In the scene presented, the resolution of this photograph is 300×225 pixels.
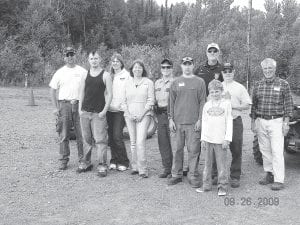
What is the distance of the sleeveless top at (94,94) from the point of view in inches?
249

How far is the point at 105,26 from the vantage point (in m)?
61.0

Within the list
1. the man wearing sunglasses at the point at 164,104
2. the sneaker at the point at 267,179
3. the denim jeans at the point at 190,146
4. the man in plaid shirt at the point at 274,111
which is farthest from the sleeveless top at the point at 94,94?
the sneaker at the point at 267,179

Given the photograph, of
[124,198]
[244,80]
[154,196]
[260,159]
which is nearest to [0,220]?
[124,198]

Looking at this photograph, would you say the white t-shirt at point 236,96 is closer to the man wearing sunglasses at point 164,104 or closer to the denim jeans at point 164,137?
the man wearing sunglasses at point 164,104

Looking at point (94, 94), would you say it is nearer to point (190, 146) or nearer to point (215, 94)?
point (190, 146)

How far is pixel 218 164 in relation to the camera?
5660 mm

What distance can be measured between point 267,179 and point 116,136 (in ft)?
7.80

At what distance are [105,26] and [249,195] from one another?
57.6m

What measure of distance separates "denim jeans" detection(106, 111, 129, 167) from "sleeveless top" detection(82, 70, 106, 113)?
0.34 m

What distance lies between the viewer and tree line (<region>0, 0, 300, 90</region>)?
26.9 meters

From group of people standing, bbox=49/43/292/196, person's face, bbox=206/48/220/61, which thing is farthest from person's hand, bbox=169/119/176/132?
person's face, bbox=206/48/220/61

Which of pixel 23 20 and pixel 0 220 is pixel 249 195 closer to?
pixel 0 220

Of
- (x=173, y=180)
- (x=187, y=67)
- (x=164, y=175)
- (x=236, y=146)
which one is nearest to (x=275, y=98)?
(x=236, y=146)

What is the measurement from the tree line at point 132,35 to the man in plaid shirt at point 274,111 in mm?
3520
